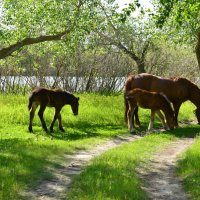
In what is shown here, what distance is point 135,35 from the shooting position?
32594 millimetres

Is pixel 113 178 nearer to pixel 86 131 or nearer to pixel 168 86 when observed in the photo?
pixel 86 131

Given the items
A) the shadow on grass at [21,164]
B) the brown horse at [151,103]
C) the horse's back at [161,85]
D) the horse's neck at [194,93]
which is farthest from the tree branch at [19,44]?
the horse's neck at [194,93]

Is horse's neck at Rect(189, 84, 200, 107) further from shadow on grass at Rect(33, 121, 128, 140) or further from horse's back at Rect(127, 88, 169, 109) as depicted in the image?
shadow on grass at Rect(33, 121, 128, 140)

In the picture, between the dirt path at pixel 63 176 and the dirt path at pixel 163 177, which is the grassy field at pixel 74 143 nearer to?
the dirt path at pixel 63 176

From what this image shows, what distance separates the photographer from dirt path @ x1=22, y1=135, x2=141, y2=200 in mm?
7590

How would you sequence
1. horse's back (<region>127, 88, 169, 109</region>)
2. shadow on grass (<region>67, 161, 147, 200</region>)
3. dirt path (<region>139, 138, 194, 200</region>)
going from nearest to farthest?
shadow on grass (<region>67, 161, 147, 200</region>)
dirt path (<region>139, 138, 194, 200</region>)
horse's back (<region>127, 88, 169, 109</region>)

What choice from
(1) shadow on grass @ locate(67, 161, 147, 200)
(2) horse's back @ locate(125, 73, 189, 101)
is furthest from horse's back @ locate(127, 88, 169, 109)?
(1) shadow on grass @ locate(67, 161, 147, 200)

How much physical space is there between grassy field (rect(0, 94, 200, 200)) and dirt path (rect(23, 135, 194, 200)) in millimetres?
266

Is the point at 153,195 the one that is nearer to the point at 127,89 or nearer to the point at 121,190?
the point at 121,190

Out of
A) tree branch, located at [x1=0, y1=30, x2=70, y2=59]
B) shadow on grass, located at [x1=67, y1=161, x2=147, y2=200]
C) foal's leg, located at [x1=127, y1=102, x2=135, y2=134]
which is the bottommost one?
shadow on grass, located at [x1=67, y1=161, x2=147, y2=200]

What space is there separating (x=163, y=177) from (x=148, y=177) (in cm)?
36

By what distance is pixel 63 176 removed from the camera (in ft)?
29.9

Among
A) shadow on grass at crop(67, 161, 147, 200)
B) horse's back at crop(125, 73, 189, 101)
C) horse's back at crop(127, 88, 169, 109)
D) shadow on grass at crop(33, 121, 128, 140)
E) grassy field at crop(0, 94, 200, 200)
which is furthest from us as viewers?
horse's back at crop(125, 73, 189, 101)

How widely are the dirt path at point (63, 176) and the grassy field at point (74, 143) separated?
0.23 meters
